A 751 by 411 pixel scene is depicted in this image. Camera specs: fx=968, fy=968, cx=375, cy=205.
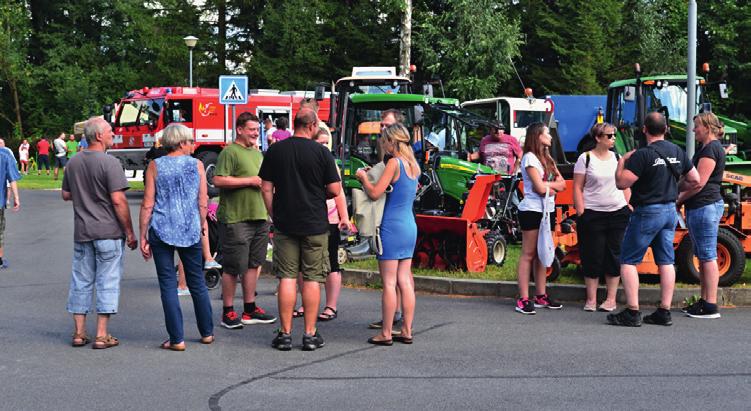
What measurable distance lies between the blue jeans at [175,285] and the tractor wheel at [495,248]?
5062mm

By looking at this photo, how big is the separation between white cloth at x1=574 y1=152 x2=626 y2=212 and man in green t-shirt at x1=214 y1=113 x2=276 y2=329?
309 cm

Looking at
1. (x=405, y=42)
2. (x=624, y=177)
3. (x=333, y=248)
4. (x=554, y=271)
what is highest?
(x=405, y=42)

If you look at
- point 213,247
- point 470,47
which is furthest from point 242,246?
point 470,47

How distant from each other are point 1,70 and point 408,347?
48603 millimetres

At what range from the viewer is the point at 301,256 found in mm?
7656

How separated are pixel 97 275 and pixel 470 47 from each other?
2894 centimetres

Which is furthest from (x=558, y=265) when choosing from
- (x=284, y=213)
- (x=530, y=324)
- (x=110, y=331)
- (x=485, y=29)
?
(x=485, y=29)

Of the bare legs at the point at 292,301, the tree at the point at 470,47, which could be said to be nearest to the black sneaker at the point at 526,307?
the bare legs at the point at 292,301

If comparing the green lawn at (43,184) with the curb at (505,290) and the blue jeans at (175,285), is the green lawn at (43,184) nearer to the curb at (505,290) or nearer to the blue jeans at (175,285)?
the curb at (505,290)

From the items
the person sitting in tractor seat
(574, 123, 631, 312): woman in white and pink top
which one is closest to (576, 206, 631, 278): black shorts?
(574, 123, 631, 312): woman in white and pink top

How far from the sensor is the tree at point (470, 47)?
117 feet

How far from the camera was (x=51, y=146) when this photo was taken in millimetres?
51156

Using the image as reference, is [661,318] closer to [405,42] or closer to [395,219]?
[395,219]

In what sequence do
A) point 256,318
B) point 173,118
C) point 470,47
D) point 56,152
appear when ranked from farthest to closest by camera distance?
point 56,152 < point 470,47 < point 173,118 < point 256,318
